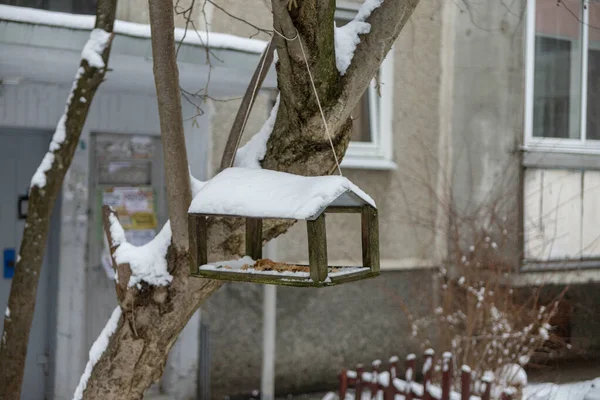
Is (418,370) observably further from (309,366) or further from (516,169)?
(516,169)

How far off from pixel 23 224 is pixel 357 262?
128 inches

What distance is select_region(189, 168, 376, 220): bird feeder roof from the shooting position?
268 cm

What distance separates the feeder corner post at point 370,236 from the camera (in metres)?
3.08

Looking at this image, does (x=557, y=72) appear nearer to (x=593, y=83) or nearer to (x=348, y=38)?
(x=593, y=83)

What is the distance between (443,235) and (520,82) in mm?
1850

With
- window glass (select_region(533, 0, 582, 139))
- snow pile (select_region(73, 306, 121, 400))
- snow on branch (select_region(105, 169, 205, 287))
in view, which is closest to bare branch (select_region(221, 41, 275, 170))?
snow on branch (select_region(105, 169, 205, 287))

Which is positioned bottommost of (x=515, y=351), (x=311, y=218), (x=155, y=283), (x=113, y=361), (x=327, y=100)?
(x=515, y=351)

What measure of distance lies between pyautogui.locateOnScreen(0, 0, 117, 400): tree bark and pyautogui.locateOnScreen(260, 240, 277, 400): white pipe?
330 cm

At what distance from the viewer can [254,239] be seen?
3449 mm

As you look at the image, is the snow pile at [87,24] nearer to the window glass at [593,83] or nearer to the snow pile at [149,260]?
the snow pile at [149,260]

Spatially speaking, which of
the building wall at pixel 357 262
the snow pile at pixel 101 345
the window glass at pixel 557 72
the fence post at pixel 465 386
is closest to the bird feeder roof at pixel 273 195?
the snow pile at pixel 101 345

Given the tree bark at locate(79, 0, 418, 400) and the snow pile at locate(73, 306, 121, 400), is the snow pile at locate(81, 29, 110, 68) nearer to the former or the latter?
the tree bark at locate(79, 0, 418, 400)

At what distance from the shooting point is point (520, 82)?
909 centimetres

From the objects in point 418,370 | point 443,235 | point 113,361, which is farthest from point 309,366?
point 113,361
